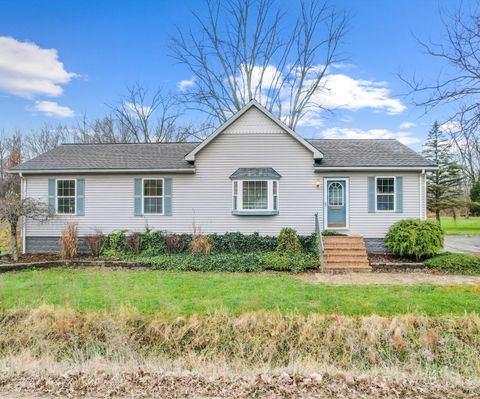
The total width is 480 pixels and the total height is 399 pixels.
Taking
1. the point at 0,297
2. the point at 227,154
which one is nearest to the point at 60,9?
the point at 227,154

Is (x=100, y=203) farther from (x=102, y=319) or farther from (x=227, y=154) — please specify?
(x=102, y=319)

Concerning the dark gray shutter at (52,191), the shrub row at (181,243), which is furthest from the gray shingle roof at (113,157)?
the shrub row at (181,243)

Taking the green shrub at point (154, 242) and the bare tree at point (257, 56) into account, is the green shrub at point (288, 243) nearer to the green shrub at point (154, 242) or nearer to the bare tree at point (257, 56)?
the green shrub at point (154, 242)

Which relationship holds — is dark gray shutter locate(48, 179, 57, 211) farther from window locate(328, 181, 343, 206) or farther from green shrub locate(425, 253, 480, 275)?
green shrub locate(425, 253, 480, 275)

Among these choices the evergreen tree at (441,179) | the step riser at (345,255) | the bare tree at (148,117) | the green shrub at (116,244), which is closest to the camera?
the step riser at (345,255)

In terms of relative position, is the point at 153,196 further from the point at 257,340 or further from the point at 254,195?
the point at 257,340

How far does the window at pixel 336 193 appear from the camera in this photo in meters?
12.1

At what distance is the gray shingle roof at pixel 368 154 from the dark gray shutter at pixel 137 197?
6.92 metres

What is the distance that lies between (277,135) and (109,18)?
8.82 m

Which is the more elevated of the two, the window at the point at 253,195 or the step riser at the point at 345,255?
the window at the point at 253,195

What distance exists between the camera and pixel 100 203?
12.3 m

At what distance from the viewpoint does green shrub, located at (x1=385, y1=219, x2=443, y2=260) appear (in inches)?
407

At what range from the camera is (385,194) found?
1188 cm

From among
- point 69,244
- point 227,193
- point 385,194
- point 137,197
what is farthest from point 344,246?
point 69,244
